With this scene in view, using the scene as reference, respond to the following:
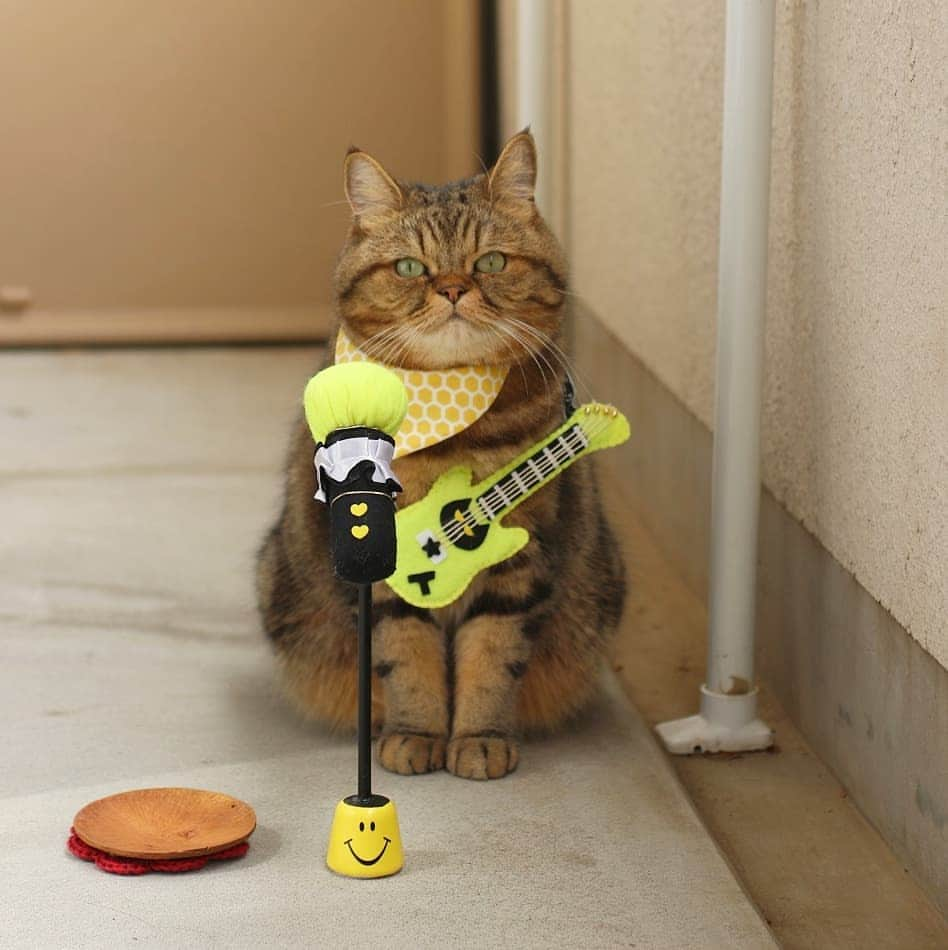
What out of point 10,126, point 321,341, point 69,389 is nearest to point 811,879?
point 69,389

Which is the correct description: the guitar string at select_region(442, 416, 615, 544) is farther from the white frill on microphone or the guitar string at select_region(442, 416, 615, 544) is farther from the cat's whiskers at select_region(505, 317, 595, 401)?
the white frill on microphone

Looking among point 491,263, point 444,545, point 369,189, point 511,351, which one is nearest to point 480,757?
point 444,545

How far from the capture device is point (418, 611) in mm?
2133

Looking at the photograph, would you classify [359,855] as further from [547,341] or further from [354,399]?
[547,341]

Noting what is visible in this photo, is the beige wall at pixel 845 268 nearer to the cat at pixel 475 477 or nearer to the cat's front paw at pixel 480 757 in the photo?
the cat at pixel 475 477

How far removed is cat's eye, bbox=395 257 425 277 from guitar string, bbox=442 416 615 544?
11.2 inches

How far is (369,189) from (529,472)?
433mm

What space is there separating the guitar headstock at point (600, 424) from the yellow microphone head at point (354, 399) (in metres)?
0.46

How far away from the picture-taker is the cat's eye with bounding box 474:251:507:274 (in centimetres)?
206

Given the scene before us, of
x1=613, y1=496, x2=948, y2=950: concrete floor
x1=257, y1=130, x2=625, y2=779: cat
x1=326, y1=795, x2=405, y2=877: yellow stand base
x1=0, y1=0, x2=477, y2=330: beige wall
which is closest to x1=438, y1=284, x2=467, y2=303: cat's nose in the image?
x1=257, y1=130, x2=625, y2=779: cat

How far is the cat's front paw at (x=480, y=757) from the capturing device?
2.10 metres

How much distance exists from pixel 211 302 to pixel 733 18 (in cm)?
318

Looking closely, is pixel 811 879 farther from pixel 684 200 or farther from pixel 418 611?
pixel 684 200

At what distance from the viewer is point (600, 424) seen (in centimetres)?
211
